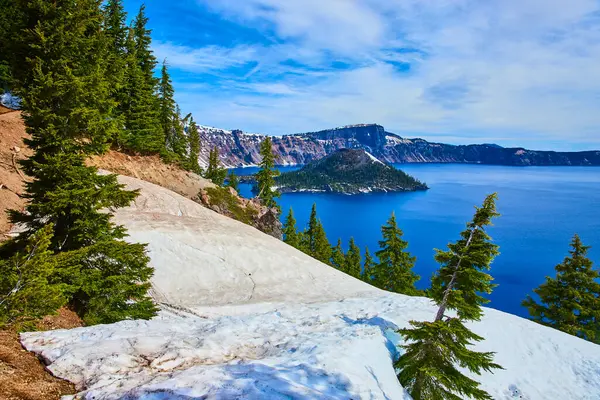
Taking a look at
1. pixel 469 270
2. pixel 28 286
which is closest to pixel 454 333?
pixel 469 270

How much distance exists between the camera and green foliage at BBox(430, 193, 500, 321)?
1055 centimetres

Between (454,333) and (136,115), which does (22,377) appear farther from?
(136,115)

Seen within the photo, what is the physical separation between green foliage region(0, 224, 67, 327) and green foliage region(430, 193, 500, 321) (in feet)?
37.6

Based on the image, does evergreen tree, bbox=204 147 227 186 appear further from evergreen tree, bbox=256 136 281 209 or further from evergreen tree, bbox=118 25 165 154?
evergreen tree, bbox=118 25 165 154

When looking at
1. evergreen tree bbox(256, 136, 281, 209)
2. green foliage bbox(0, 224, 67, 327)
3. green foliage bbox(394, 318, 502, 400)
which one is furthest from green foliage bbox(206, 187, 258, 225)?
green foliage bbox(394, 318, 502, 400)

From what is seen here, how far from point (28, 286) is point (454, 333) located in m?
11.8

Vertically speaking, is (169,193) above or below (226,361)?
above

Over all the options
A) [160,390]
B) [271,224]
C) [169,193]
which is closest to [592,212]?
[271,224]

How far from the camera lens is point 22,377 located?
22.9 feet

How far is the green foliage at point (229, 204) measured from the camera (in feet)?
137

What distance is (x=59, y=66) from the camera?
37.4ft

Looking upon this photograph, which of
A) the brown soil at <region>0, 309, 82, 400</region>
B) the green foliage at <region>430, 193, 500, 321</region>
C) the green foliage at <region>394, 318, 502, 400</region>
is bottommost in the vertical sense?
the green foliage at <region>394, 318, 502, 400</region>

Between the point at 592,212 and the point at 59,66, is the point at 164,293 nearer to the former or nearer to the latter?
the point at 59,66

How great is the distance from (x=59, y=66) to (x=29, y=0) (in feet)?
7.95
